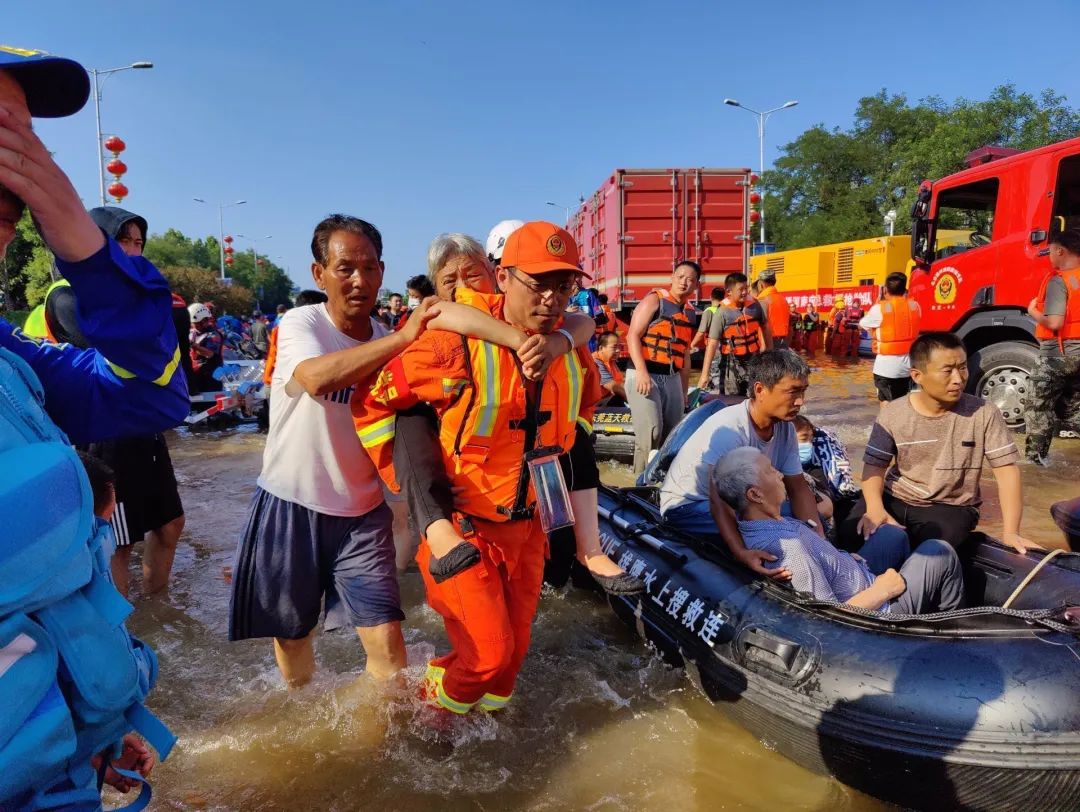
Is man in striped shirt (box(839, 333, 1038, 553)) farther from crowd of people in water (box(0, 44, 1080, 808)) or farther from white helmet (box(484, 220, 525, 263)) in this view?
white helmet (box(484, 220, 525, 263))

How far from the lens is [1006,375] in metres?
6.45

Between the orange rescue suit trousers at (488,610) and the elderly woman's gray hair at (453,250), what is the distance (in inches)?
61.0

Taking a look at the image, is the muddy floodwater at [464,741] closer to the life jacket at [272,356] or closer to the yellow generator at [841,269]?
the life jacket at [272,356]

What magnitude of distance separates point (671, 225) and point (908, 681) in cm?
1023

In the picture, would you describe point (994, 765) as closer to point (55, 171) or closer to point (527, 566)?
point (527, 566)

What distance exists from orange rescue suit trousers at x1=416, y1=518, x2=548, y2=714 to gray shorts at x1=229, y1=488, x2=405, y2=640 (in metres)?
0.20

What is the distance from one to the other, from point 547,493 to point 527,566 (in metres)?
0.38

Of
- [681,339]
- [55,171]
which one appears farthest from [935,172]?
[55,171]

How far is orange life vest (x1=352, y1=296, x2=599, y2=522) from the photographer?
1.95 meters

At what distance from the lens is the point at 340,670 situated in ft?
9.93

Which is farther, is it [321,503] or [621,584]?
[321,503]

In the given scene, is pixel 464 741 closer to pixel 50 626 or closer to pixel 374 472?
pixel 374 472

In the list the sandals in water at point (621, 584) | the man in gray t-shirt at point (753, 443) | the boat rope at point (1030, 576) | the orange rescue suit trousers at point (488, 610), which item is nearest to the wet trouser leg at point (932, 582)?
the boat rope at point (1030, 576)

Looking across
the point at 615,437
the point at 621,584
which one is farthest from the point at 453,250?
the point at 615,437
